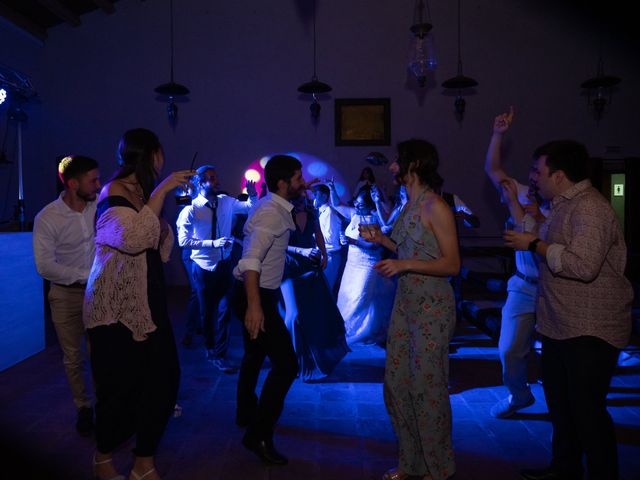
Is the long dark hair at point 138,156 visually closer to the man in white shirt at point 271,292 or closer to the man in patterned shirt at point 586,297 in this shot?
the man in white shirt at point 271,292

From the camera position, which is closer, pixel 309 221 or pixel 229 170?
pixel 309 221

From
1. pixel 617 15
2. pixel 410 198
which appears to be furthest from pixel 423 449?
pixel 617 15

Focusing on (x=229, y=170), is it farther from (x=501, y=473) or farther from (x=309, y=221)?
(x=501, y=473)

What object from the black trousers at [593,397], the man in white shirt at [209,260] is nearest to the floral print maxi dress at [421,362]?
the black trousers at [593,397]

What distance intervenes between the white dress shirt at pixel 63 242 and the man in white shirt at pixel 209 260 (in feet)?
4.12

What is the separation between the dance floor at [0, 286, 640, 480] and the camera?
253cm

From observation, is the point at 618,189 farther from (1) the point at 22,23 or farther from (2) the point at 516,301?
(1) the point at 22,23

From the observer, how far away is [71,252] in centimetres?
294

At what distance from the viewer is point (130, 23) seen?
346 inches

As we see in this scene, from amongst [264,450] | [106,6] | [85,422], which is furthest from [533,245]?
[106,6]

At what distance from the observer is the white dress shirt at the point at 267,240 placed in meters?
2.35

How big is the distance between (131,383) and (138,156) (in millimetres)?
965

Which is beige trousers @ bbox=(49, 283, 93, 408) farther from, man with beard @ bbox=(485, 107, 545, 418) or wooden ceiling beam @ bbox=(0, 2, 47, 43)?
wooden ceiling beam @ bbox=(0, 2, 47, 43)

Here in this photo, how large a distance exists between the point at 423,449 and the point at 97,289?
4.98ft
